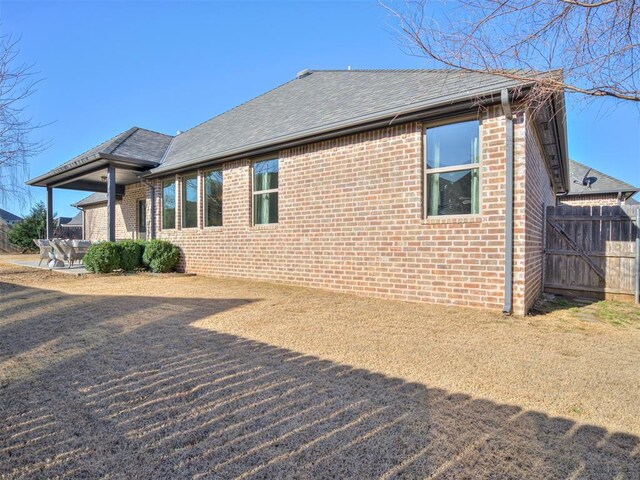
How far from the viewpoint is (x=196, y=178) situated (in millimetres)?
10648

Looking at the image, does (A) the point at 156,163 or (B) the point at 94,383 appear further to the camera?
(A) the point at 156,163

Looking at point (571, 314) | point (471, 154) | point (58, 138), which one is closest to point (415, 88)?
point (471, 154)

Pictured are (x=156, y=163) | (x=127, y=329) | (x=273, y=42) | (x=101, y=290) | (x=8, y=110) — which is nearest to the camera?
(x=127, y=329)

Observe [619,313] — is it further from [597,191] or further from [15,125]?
[597,191]

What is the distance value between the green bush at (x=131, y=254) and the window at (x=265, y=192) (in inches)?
165

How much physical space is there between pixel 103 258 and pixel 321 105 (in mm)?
7281

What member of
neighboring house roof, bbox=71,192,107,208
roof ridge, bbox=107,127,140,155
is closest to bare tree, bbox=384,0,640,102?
roof ridge, bbox=107,127,140,155

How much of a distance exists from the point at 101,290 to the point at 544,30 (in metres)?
8.43

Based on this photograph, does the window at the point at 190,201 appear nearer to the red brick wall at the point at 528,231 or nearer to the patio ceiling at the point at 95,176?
the patio ceiling at the point at 95,176

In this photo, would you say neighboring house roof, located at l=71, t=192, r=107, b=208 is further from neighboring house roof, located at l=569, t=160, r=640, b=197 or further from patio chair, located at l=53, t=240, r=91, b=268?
neighboring house roof, located at l=569, t=160, r=640, b=197

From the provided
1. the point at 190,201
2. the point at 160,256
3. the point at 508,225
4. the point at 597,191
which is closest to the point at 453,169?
the point at 508,225

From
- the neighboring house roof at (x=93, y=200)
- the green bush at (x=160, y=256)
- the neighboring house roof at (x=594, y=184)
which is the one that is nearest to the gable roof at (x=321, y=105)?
the green bush at (x=160, y=256)

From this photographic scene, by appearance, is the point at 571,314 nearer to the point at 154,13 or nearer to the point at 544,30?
the point at 544,30

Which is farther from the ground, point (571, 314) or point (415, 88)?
point (415, 88)
